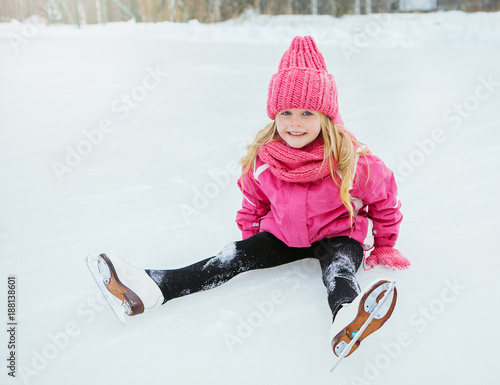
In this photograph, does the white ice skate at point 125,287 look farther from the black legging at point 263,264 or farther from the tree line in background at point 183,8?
the tree line in background at point 183,8

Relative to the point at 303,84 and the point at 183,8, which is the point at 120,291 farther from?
the point at 183,8

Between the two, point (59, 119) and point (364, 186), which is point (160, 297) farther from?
point (59, 119)

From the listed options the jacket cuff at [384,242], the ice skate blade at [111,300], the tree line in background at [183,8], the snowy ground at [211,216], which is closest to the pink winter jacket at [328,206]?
the jacket cuff at [384,242]

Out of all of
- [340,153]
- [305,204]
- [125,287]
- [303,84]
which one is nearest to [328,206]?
[305,204]

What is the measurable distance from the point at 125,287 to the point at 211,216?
2.68ft

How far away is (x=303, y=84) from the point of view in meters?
1.57

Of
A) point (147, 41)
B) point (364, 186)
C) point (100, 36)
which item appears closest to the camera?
point (364, 186)

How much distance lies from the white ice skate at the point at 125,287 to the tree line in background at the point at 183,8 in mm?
6741

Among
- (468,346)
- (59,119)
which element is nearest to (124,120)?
(59,119)

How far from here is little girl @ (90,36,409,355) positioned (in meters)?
1.56

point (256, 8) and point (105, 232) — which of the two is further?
point (256, 8)

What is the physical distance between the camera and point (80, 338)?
1.47 meters

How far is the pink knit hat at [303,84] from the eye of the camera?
1576 mm

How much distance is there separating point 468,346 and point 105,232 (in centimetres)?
141
